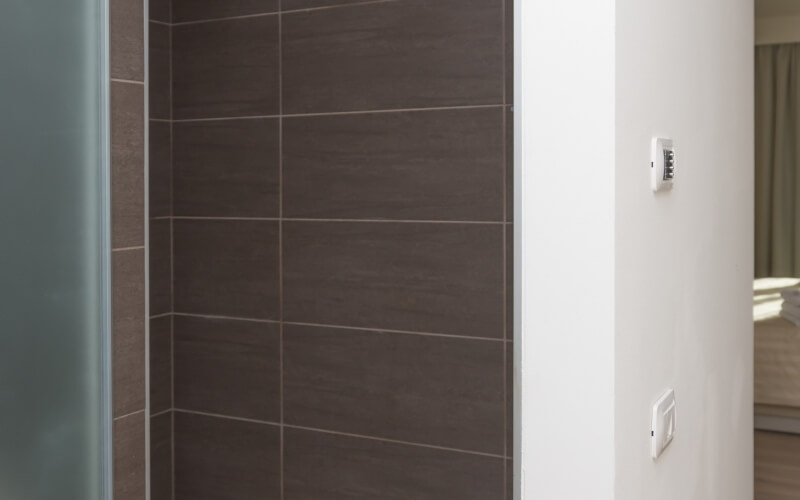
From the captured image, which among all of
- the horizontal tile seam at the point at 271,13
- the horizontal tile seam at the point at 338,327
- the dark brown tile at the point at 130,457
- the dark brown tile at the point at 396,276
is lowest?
the dark brown tile at the point at 130,457

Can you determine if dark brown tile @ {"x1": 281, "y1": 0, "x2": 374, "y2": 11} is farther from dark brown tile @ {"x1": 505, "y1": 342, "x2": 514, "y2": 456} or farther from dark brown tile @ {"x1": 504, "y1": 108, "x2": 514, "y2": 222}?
dark brown tile @ {"x1": 505, "y1": 342, "x2": 514, "y2": 456}

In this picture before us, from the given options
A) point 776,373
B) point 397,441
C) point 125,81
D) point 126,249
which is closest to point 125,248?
point 126,249

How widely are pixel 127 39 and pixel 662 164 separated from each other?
1.19 m

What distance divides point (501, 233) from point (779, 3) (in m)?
3.18

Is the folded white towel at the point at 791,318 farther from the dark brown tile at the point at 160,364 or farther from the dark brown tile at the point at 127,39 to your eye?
the dark brown tile at the point at 127,39

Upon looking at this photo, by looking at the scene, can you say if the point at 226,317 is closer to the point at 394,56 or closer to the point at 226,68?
the point at 226,68

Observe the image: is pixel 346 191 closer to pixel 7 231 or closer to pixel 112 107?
pixel 112 107

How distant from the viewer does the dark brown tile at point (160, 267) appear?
2885 mm

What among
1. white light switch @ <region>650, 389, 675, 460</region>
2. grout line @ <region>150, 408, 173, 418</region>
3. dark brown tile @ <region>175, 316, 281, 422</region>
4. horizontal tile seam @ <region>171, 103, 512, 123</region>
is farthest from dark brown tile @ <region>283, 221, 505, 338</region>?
white light switch @ <region>650, 389, 675, 460</region>

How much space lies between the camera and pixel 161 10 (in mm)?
2875

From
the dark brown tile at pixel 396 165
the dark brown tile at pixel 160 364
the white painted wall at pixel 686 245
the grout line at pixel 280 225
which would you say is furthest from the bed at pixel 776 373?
the dark brown tile at pixel 160 364

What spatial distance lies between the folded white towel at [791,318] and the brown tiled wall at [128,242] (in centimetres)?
357

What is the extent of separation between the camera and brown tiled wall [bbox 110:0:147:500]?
1767 mm

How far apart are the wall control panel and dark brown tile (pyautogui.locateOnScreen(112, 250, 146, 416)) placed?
1.07 metres
